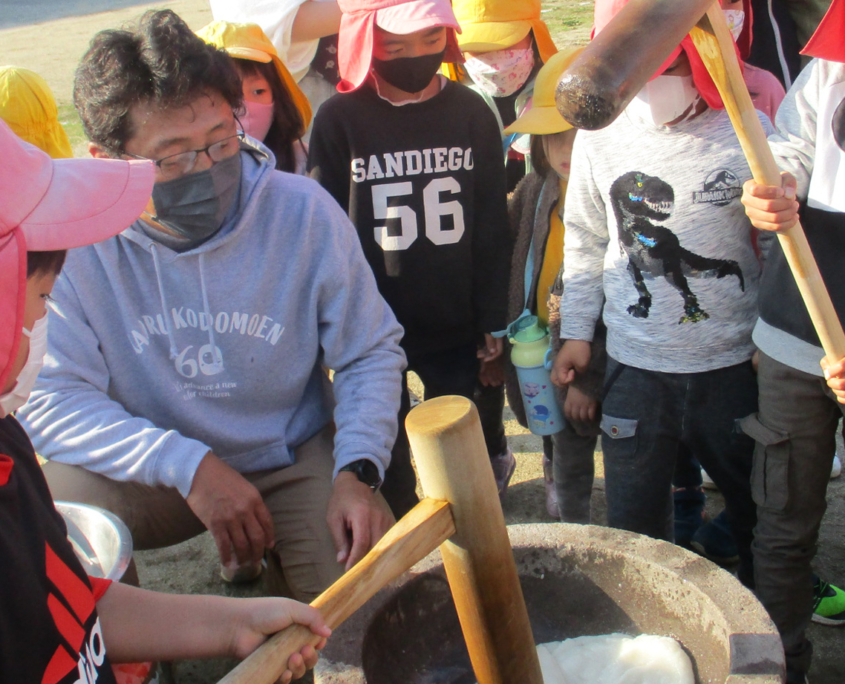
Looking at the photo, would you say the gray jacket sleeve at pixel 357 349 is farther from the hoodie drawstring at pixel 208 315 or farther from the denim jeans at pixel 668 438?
the denim jeans at pixel 668 438

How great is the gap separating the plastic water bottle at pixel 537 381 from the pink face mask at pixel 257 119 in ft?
3.97

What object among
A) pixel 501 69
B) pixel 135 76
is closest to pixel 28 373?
pixel 135 76

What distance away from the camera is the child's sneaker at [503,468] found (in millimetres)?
3105

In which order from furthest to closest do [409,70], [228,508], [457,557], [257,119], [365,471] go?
[257,119] → [409,70] → [365,471] → [228,508] → [457,557]

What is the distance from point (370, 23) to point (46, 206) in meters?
1.67

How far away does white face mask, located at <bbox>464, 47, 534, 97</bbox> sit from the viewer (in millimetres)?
3061

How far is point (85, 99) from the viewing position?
2.03 metres

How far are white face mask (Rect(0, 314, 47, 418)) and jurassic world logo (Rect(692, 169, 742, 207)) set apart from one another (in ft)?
4.90

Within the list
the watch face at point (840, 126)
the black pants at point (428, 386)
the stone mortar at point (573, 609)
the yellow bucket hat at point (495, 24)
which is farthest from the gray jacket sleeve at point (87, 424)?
the yellow bucket hat at point (495, 24)

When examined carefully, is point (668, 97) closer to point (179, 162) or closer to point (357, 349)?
point (357, 349)

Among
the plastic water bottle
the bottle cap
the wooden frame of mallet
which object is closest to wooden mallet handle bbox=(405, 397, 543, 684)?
the wooden frame of mallet

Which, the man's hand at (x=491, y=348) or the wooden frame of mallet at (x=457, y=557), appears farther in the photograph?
the man's hand at (x=491, y=348)

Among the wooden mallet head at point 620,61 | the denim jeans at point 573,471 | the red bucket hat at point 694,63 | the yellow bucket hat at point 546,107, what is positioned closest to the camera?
the wooden mallet head at point 620,61

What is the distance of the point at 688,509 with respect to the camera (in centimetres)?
279
